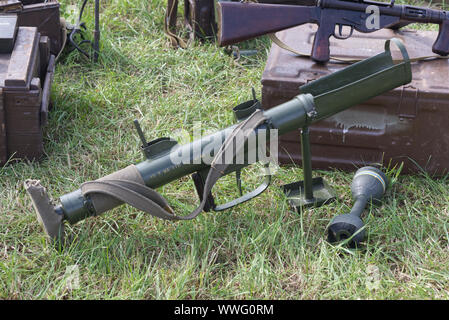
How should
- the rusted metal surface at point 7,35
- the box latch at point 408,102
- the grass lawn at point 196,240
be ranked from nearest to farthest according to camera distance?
the grass lawn at point 196,240
the box latch at point 408,102
the rusted metal surface at point 7,35

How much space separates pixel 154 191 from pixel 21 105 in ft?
Result: 4.15

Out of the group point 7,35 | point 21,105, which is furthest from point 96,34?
point 21,105

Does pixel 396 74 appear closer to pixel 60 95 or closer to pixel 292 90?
pixel 292 90

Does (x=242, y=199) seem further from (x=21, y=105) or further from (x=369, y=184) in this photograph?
(x=21, y=105)

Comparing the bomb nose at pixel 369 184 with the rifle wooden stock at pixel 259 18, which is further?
the rifle wooden stock at pixel 259 18

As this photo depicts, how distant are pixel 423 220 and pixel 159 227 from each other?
1560 mm

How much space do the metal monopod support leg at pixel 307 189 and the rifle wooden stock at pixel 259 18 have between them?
0.98 meters

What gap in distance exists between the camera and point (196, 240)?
3.21 m

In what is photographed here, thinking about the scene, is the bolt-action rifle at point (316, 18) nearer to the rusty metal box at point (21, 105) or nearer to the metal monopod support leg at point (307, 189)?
the metal monopod support leg at point (307, 189)

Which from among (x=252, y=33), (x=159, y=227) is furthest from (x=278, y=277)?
(x=252, y=33)

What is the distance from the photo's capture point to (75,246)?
10.3ft

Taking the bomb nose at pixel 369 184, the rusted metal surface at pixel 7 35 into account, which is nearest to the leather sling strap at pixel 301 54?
the bomb nose at pixel 369 184

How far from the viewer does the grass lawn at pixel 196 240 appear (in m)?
2.94

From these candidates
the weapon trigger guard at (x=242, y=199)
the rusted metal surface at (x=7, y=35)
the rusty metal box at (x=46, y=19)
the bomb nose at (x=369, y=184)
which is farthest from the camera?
the rusty metal box at (x=46, y=19)
